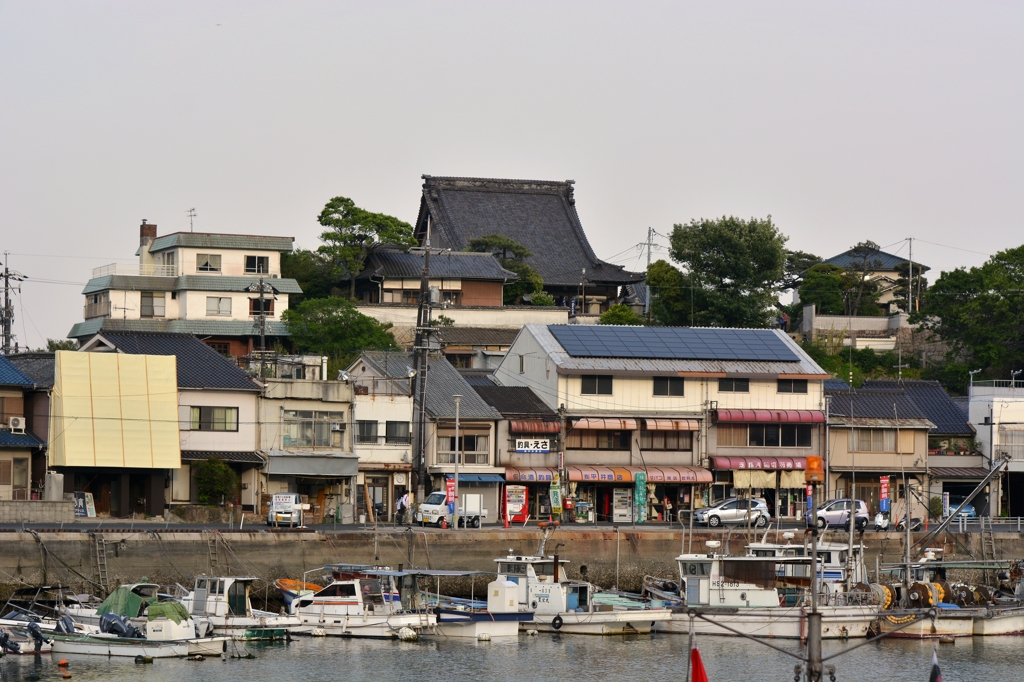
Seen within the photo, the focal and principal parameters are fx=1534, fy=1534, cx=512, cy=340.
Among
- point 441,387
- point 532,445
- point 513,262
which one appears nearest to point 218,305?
point 441,387

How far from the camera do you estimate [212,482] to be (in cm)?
5806

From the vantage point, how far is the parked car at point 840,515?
194 ft

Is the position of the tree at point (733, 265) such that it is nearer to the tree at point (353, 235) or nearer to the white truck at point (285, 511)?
the tree at point (353, 235)

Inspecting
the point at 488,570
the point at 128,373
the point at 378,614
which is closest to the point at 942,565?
the point at 488,570

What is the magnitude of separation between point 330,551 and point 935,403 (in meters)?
33.4

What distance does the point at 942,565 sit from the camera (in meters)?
49.5

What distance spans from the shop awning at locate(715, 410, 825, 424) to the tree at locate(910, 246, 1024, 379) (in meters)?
16.5

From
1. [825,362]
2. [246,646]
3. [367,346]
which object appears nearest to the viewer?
[246,646]

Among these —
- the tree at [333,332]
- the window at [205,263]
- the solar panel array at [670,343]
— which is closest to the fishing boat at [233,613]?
the solar panel array at [670,343]

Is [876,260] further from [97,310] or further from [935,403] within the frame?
[97,310]

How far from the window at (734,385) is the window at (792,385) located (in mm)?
1446

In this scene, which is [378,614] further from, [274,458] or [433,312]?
[433,312]

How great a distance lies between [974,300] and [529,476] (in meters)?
29.4

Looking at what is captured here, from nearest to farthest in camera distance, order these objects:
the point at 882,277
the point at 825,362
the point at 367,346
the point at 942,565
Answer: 1. the point at 942,565
2. the point at 367,346
3. the point at 825,362
4. the point at 882,277
